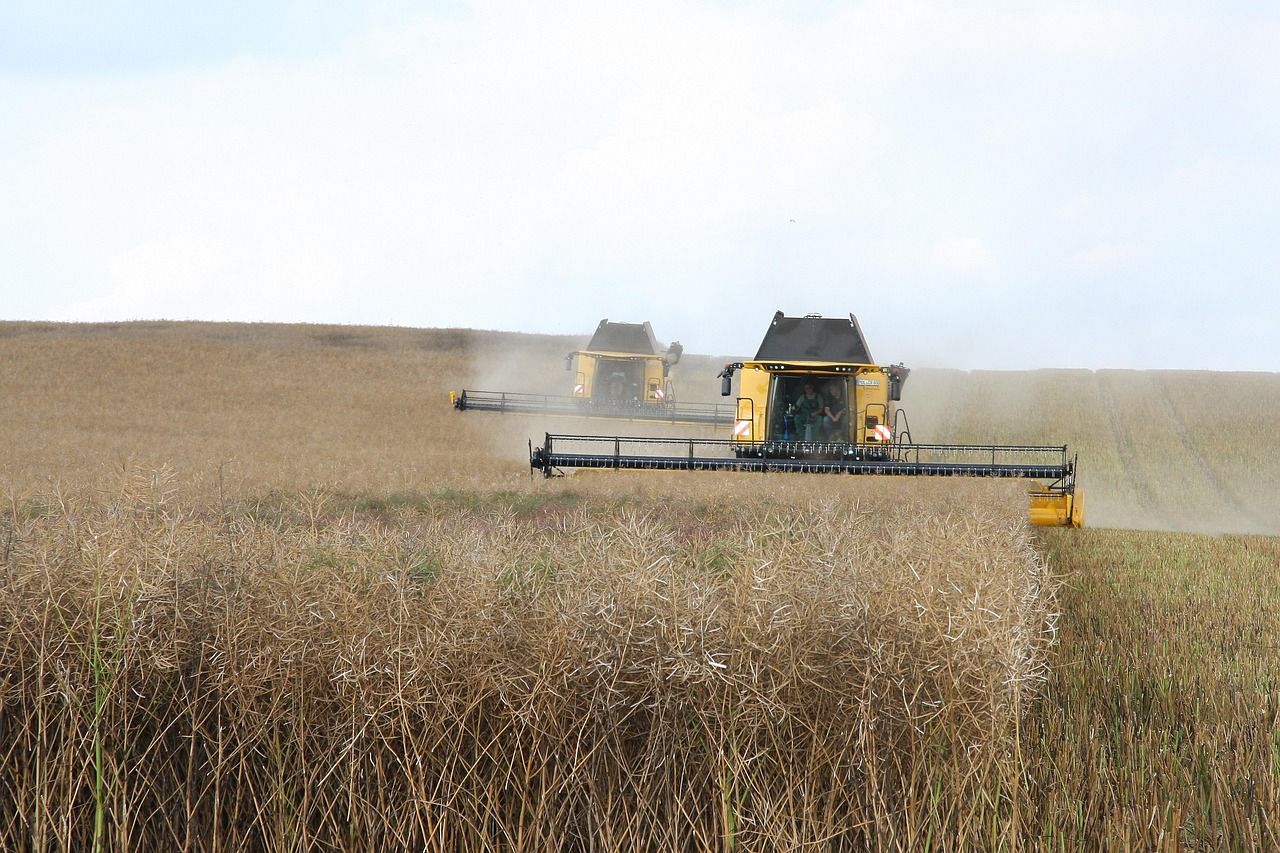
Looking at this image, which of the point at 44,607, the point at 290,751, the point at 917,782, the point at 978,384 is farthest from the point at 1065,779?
the point at 978,384

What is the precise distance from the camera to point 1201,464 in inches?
1166

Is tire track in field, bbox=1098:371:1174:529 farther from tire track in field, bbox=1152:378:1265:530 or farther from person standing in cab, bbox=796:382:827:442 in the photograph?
person standing in cab, bbox=796:382:827:442

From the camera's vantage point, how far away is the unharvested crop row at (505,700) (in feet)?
11.4

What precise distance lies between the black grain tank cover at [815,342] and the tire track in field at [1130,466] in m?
9.32

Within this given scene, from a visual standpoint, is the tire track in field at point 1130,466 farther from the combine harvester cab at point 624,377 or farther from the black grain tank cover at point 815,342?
the black grain tank cover at point 815,342

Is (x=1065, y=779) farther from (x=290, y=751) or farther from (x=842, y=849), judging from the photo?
(x=290, y=751)

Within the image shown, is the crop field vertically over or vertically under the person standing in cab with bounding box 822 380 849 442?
under

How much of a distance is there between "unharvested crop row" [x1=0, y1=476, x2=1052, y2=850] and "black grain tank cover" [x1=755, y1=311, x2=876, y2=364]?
1074cm

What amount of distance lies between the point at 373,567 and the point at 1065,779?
98.5 inches

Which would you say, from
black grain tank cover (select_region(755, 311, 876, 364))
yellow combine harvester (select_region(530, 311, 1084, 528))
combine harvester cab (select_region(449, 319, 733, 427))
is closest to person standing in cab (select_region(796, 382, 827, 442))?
yellow combine harvester (select_region(530, 311, 1084, 528))

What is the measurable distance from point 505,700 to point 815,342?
38.2 feet

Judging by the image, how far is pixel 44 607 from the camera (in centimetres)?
377

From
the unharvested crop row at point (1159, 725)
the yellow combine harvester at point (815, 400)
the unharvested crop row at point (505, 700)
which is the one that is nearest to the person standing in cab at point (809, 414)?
the yellow combine harvester at point (815, 400)

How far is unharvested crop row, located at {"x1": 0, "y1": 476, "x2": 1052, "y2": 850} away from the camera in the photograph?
348cm
